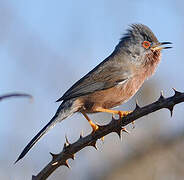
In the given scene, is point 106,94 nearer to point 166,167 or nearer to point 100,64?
point 100,64

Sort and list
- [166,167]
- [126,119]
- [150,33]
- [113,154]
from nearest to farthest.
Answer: [126,119], [166,167], [150,33], [113,154]

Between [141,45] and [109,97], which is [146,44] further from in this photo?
[109,97]

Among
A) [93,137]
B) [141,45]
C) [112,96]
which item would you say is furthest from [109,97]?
[93,137]

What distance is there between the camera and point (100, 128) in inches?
144

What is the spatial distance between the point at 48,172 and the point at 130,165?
17.3ft

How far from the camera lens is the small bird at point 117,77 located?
5758mm

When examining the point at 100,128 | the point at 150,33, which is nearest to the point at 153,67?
the point at 150,33

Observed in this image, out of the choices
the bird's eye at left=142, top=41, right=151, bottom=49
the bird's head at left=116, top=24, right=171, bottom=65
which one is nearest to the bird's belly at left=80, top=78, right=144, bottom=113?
the bird's head at left=116, top=24, right=171, bottom=65

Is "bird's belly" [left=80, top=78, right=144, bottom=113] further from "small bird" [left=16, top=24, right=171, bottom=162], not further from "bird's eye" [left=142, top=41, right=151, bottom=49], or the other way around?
"bird's eye" [left=142, top=41, right=151, bottom=49]

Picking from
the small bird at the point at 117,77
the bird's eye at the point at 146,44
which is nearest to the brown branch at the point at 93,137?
the small bird at the point at 117,77

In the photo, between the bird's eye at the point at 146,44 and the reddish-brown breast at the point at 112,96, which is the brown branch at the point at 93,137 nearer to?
the reddish-brown breast at the point at 112,96

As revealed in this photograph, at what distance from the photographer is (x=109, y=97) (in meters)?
5.93

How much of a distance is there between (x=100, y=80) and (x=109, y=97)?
41 cm

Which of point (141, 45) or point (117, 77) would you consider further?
point (141, 45)
